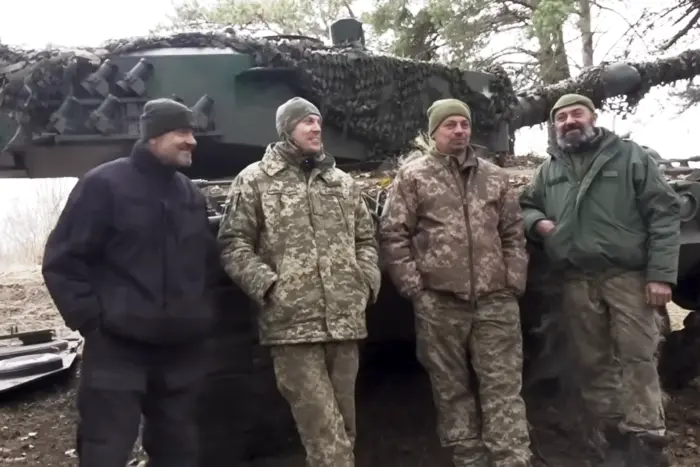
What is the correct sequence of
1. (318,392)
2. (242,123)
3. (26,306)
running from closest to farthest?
(318,392), (242,123), (26,306)

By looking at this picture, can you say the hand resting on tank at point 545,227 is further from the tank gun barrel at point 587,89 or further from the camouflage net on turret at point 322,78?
the tank gun barrel at point 587,89

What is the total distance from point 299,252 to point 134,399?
885 mm

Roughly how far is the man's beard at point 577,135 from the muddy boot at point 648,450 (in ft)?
4.60

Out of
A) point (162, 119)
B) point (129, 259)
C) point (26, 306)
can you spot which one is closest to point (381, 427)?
point (129, 259)

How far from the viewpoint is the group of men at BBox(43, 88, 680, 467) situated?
10.9ft

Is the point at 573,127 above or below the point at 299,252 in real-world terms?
above

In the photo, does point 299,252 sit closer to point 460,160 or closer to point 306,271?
point 306,271

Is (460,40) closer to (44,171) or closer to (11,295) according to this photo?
(11,295)

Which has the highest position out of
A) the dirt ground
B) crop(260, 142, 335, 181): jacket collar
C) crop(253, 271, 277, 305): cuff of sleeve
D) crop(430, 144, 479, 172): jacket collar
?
crop(260, 142, 335, 181): jacket collar

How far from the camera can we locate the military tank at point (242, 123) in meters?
4.37

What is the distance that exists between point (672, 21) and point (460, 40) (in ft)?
9.76

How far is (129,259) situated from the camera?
3.32 metres

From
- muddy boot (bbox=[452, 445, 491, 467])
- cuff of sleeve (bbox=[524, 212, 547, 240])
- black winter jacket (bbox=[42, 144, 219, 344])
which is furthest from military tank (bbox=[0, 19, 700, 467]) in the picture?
muddy boot (bbox=[452, 445, 491, 467])

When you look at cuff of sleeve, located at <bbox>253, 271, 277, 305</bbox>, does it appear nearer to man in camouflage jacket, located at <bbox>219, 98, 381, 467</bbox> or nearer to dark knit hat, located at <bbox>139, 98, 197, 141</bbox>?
man in camouflage jacket, located at <bbox>219, 98, 381, 467</bbox>
